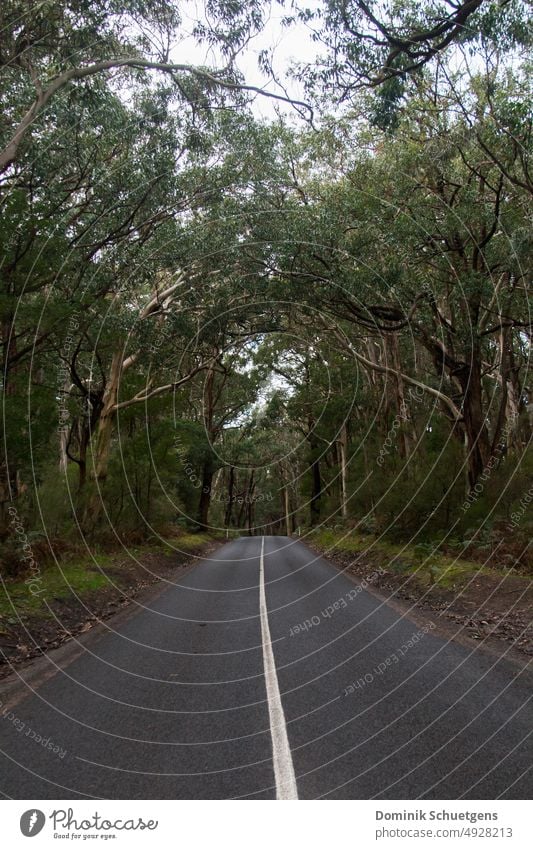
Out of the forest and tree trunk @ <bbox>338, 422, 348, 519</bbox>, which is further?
tree trunk @ <bbox>338, 422, 348, 519</bbox>

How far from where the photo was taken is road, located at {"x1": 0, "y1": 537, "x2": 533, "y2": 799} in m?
4.63

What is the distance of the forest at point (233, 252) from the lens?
1369 cm

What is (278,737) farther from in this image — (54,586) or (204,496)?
(204,496)

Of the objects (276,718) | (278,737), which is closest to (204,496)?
(276,718)

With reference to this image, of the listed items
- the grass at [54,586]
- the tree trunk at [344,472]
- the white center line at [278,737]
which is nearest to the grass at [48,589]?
the grass at [54,586]

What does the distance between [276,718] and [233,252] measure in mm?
16821

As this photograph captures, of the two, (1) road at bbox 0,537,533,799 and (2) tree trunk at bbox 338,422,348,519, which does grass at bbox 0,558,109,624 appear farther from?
(2) tree trunk at bbox 338,422,348,519

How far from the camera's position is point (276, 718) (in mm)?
6277

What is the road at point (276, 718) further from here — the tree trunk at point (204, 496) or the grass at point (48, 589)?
the tree trunk at point (204, 496)

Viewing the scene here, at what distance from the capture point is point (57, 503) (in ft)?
62.2

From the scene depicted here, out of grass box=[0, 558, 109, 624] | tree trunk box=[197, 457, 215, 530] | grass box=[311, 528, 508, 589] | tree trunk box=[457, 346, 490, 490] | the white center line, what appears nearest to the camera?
the white center line

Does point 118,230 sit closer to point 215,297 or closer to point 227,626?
point 215,297

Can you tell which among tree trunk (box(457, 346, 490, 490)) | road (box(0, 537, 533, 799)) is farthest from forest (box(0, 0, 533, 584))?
road (box(0, 537, 533, 799))

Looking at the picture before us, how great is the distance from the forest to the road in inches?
235
